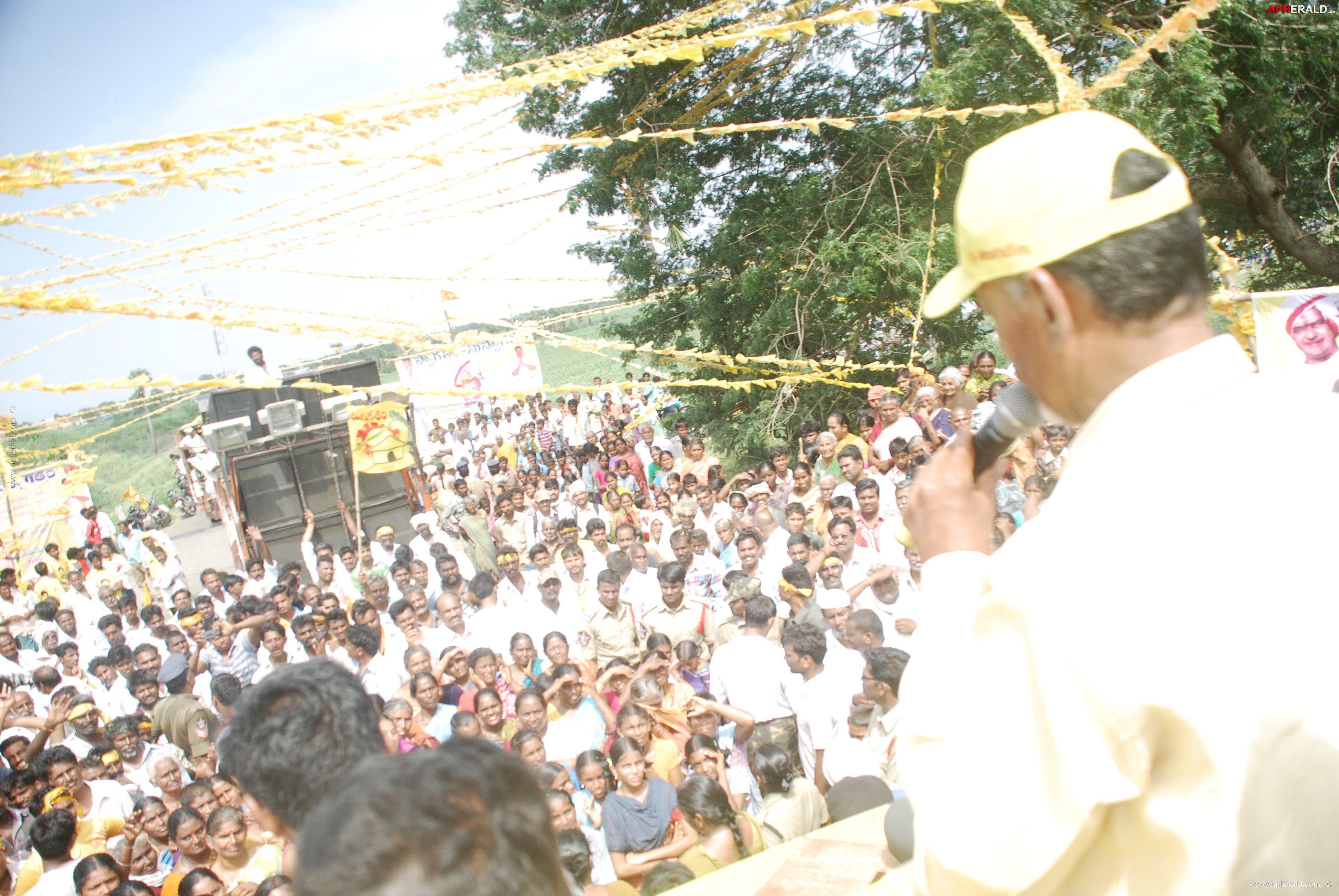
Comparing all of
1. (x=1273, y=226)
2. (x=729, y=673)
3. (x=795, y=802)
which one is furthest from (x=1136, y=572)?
(x=1273, y=226)

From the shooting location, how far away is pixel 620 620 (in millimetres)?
6898

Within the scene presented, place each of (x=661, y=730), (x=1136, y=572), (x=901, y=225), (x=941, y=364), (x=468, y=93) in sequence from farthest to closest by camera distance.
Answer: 1. (x=941, y=364)
2. (x=901, y=225)
3. (x=661, y=730)
4. (x=468, y=93)
5. (x=1136, y=572)

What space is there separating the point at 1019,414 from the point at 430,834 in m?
0.94

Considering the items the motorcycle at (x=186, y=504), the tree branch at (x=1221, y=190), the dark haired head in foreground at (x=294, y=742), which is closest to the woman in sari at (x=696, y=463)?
the tree branch at (x=1221, y=190)

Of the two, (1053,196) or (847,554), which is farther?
(847,554)

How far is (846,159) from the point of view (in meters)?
11.4

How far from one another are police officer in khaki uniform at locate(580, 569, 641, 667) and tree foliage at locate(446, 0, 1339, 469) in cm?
505

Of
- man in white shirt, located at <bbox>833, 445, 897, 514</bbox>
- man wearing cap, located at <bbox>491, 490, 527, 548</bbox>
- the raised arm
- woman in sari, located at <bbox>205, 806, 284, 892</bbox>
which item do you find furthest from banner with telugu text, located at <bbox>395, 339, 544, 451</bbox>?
woman in sari, located at <bbox>205, 806, 284, 892</bbox>

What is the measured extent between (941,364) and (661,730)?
25.9 ft

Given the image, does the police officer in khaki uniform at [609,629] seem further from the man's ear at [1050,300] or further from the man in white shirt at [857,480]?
the man's ear at [1050,300]

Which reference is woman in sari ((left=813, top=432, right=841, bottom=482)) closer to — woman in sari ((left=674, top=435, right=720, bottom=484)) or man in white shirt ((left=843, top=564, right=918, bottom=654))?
woman in sari ((left=674, top=435, right=720, bottom=484))

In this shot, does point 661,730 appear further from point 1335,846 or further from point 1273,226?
point 1273,226

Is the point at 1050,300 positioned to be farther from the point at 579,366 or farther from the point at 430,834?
the point at 579,366

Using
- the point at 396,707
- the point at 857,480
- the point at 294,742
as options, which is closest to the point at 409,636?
the point at 396,707
